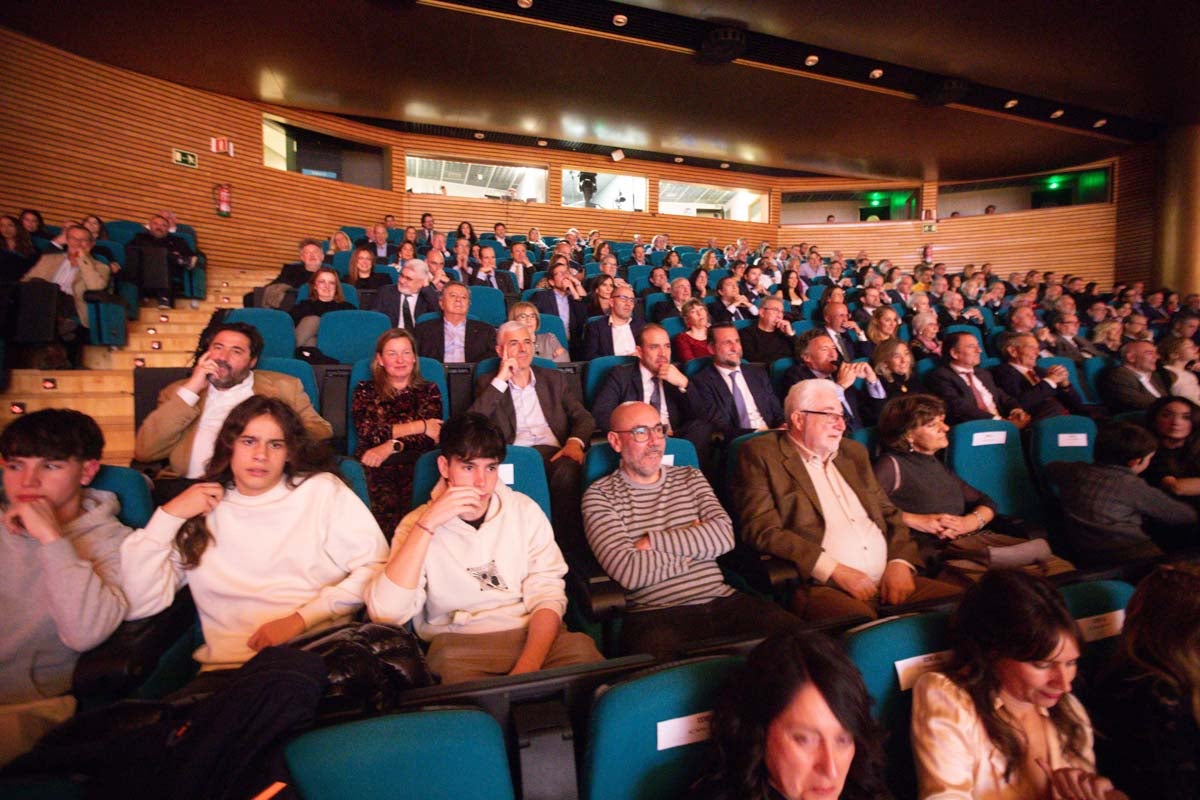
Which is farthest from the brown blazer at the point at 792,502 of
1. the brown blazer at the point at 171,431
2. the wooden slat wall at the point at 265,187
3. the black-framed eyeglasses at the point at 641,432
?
the wooden slat wall at the point at 265,187

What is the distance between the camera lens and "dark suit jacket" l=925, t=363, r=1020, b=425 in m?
2.84

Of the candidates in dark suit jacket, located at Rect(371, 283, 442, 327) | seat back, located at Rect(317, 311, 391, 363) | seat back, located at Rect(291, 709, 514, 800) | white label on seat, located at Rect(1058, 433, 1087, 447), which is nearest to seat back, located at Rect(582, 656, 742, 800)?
seat back, located at Rect(291, 709, 514, 800)

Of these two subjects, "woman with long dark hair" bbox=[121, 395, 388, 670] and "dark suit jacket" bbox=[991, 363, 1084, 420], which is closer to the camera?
"woman with long dark hair" bbox=[121, 395, 388, 670]

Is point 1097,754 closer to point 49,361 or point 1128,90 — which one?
point 49,361

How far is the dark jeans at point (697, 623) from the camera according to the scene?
1385mm

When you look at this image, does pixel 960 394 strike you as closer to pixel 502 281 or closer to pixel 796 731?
pixel 796 731

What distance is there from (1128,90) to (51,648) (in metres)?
10.9

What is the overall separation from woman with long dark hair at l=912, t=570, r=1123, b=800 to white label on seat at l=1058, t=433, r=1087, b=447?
1838mm

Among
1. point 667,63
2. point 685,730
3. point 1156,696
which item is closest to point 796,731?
point 685,730

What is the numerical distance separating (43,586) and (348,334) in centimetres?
216

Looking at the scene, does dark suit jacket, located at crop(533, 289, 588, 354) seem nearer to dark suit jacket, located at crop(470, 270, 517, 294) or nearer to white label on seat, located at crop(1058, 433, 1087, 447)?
dark suit jacket, located at crop(470, 270, 517, 294)

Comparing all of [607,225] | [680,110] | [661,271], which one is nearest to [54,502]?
[661,271]

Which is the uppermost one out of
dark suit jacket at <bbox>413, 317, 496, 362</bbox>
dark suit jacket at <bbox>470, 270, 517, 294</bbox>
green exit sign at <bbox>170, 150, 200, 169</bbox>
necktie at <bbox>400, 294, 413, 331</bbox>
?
green exit sign at <bbox>170, 150, 200, 169</bbox>

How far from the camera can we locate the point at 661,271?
559 centimetres
